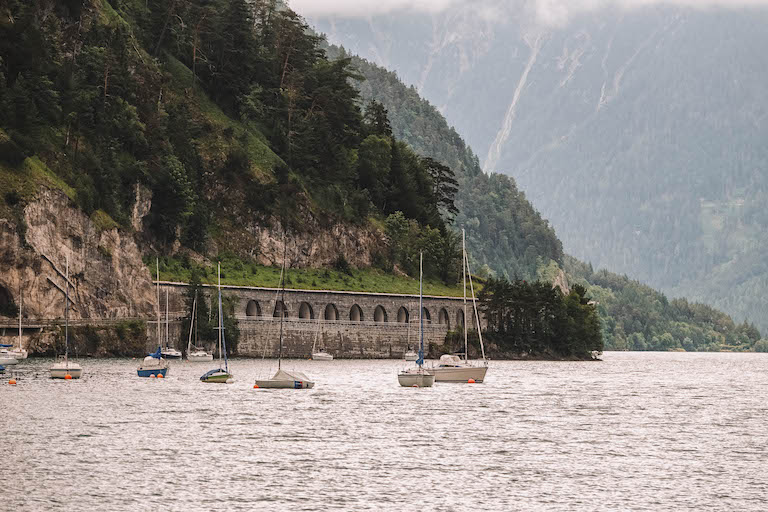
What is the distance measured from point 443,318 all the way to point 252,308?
31.9 metres

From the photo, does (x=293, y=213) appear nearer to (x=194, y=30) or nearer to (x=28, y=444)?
(x=194, y=30)

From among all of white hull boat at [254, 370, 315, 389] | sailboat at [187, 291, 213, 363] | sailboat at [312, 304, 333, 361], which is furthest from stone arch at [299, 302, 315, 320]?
white hull boat at [254, 370, 315, 389]

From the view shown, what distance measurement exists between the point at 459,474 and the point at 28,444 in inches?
797

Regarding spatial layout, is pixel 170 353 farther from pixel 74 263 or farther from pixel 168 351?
pixel 74 263

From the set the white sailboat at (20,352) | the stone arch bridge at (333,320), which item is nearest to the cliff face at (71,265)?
the white sailboat at (20,352)

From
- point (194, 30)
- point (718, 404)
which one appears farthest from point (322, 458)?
point (194, 30)

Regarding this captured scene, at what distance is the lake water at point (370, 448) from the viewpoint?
1866 inches

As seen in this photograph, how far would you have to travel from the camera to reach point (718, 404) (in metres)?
95.1

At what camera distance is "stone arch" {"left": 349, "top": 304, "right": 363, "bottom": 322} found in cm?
16688

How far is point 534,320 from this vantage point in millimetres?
179000

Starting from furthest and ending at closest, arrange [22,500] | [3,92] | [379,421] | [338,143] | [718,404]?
1. [338,143]
2. [3,92]
3. [718,404]
4. [379,421]
5. [22,500]

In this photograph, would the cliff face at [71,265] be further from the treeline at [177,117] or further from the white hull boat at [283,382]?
the white hull boat at [283,382]

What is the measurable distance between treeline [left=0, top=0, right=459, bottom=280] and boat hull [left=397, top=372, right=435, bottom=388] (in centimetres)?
4919

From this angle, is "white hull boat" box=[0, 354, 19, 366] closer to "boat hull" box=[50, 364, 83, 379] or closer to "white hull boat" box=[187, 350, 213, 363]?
"boat hull" box=[50, 364, 83, 379]
